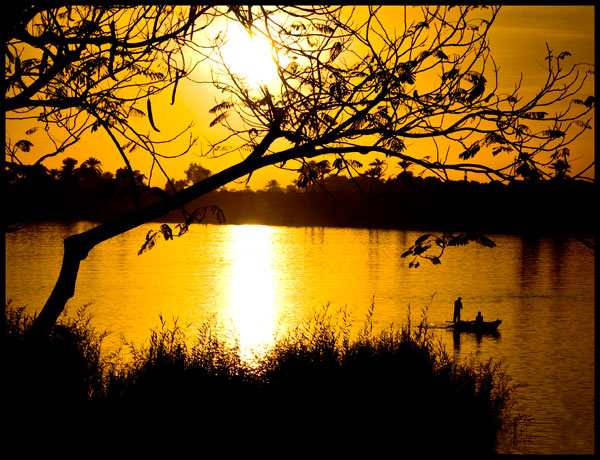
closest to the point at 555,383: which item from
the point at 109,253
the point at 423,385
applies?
the point at 423,385

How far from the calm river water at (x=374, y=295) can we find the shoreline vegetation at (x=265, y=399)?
3530mm

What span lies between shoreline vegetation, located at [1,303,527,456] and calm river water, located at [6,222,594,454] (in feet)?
11.6

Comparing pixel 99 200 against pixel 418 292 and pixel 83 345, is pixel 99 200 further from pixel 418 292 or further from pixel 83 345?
pixel 418 292

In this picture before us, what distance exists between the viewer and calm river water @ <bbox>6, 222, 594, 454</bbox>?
3409cm

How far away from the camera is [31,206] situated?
9422mm

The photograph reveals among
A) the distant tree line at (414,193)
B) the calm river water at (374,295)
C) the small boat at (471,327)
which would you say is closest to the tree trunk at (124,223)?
the distant tree line at (414,193)

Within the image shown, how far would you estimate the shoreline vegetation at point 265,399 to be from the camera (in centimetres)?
1128

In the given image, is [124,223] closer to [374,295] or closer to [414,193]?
[414,193]

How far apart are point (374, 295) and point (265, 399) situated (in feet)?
28.0

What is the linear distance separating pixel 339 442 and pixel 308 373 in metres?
2.52

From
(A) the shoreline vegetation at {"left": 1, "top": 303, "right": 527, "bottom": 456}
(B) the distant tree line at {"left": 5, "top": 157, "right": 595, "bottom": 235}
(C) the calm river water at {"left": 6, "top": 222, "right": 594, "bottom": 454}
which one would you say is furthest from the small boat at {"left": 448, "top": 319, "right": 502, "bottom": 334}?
(B) the distant tree line at {"left": 5, "top": 157, "right": 595, "bottom": 235}

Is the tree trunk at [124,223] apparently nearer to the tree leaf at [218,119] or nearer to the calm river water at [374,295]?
the tree leaf at [218,119]

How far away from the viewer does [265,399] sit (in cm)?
1358

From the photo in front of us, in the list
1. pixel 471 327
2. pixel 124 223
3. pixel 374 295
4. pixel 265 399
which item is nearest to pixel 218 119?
pixel 124 223
